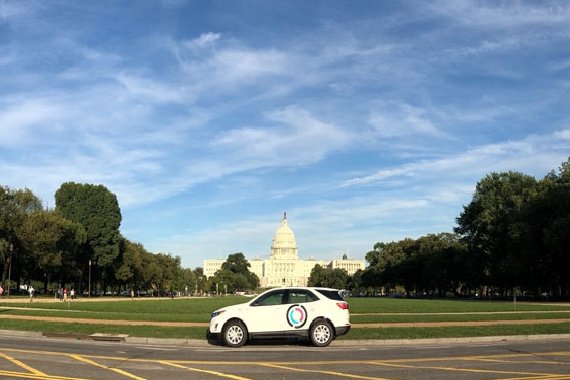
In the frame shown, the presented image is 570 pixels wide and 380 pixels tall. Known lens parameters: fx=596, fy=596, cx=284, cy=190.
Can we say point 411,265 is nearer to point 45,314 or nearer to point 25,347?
point 45,314

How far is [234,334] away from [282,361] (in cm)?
418

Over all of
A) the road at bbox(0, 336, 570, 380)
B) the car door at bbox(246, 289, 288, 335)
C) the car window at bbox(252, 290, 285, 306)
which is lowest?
the road at bbox(0, 336, 570, 380)

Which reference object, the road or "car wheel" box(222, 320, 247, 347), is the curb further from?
"car wheel" box(222, 320, 247, 347)

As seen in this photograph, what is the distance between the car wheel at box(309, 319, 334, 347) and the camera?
747 inches

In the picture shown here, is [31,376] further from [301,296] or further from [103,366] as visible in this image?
[301,296]

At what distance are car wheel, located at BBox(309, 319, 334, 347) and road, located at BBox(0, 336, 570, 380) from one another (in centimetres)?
46

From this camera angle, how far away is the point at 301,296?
19.4 metres

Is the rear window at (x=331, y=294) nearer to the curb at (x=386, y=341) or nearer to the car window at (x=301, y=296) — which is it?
the car window at (x=301, y=296)

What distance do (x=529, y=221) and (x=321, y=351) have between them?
60041mm

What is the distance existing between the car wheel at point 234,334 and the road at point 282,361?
13.7 inches

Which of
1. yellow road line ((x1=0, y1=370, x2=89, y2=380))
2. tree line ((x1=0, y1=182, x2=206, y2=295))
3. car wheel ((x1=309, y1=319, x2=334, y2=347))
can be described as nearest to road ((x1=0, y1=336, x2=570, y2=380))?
yellow road line ((x1=0, y1=370, x2=89, y2=380))

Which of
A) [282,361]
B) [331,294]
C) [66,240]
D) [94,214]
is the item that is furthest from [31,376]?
[94,214]

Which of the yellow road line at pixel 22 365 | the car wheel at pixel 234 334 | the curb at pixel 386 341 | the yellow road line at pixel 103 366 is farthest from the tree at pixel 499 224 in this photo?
the yellow road line at pixel 22 365

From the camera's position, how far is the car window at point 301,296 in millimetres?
19312
